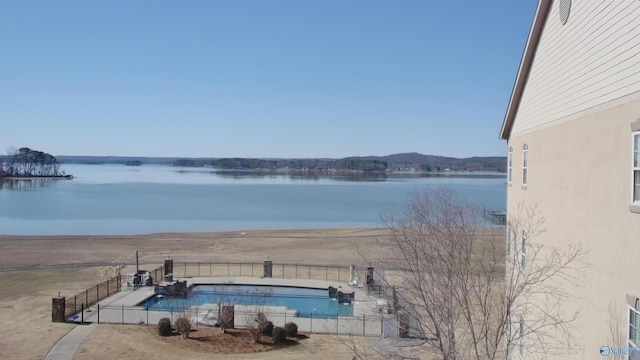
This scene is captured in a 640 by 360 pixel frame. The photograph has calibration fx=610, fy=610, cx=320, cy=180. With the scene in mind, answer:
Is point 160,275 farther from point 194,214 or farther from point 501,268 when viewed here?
point 194,214

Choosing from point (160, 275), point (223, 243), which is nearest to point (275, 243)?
point (223, 243)

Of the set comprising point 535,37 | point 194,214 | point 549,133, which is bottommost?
point 194,214

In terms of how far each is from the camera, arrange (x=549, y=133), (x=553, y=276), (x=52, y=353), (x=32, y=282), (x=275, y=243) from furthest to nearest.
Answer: (x=275, y=243), (x=32, y=282), (x=52, y=353), (x=549, y=133), (x=553, y=276)

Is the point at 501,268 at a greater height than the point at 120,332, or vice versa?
the point at 501,268

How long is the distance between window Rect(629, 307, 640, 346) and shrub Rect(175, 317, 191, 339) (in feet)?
57.1

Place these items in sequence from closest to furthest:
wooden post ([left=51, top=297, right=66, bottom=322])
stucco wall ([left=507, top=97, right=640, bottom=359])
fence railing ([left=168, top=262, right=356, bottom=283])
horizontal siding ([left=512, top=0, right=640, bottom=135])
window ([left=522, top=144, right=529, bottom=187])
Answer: stucco wall ([left=507, top=97, right=640, bottom=359]) → horizontal siding ([left=512, top=0, right=640, bottom=135]) → window ([left=522, top=144, right=529, bottom=187]) → wooden post ([left=51, top=297, right=66, bottom=322]) → fence railing ([left=168, top=262, right=356, bottom=283])

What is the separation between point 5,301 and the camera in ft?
97.7

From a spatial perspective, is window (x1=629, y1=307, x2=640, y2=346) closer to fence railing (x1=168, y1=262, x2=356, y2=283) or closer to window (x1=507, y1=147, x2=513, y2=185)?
window (x1=507, y1=147, x2=513, y2=185)

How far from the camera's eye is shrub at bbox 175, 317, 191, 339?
2353cm

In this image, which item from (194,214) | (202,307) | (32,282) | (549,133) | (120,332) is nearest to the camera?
(549,133)

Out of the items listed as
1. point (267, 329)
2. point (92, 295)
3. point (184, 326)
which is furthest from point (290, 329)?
point (92, 295)

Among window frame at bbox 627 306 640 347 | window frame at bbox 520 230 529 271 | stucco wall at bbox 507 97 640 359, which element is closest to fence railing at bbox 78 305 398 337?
window frame at bbox 520 230 529 271

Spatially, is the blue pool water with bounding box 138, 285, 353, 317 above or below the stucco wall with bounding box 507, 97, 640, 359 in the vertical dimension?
below

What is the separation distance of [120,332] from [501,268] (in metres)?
15.0
